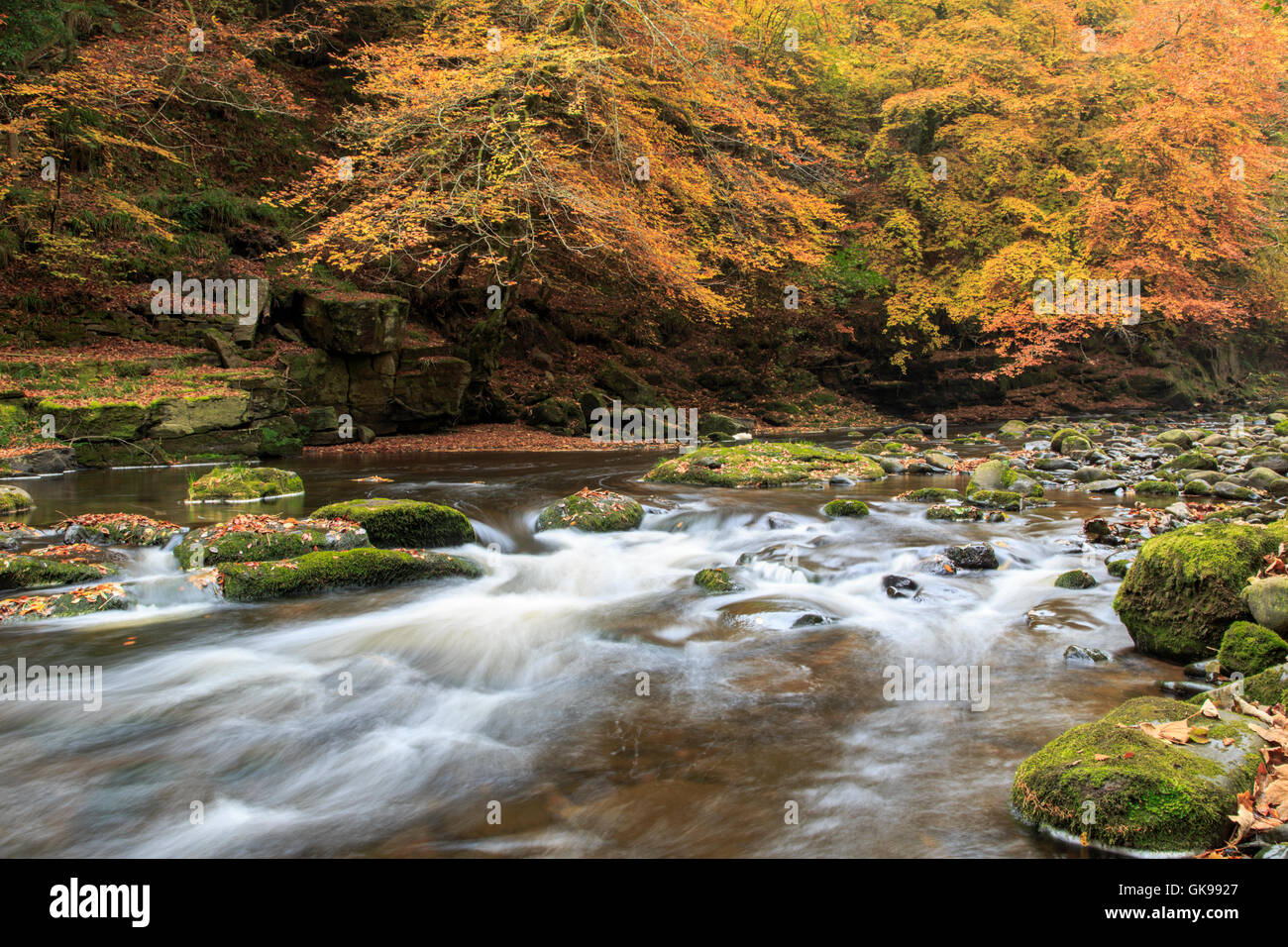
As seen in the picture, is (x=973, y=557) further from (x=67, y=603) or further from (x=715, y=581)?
(x=67, y=603)

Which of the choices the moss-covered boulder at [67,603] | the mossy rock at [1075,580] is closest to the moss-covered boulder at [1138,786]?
the mossy rock at [1075,580]

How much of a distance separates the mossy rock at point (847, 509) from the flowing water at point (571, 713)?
1341 mm

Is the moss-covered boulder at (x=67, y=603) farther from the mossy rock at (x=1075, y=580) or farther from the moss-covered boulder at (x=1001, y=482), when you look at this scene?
the moss-covered boulder at (x=1001, y=482)

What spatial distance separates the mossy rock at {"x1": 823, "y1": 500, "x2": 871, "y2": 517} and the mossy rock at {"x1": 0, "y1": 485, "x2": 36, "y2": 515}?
954 centimetres

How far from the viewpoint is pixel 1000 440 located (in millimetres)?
18125

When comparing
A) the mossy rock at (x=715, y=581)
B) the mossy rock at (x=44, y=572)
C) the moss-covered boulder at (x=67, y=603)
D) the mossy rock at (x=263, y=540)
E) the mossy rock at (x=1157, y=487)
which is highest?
the mossy rock at (x=1157, y=487)

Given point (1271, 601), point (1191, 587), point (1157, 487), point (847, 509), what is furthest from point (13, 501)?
point (1157, 487)

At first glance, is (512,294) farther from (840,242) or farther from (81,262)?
(840,242)

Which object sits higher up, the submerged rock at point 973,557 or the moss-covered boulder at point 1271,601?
the moss-covered boulder at point 1271,601

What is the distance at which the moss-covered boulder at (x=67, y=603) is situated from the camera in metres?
5.87

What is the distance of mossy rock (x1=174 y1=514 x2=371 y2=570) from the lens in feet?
23.2

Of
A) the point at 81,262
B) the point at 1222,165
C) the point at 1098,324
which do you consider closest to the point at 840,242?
the point at 1098,324

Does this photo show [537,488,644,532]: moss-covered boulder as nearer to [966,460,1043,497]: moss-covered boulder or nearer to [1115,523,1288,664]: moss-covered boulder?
[966,460,1043,497]: moss-covered boulder

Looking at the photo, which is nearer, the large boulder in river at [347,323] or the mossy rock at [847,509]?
the mossy rock at [847,509]
